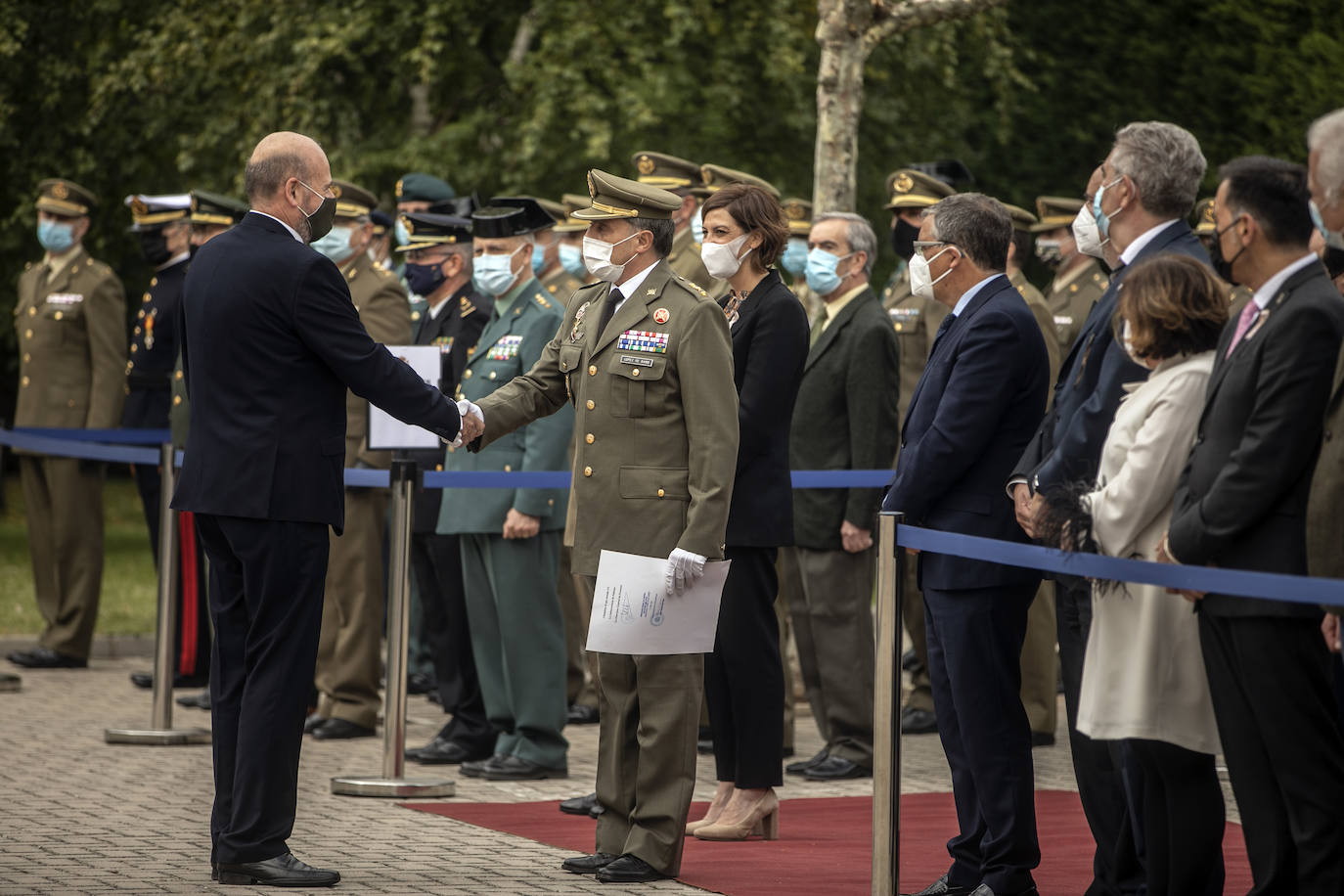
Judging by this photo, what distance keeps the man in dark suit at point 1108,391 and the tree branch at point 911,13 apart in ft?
20.9

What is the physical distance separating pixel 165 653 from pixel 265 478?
3.49m

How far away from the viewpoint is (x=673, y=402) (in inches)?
250

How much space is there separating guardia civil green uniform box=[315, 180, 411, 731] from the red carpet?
6.55ft

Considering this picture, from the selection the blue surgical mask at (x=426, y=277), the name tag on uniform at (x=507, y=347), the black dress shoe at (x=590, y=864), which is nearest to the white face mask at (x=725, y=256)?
the name tag on uniform at (x=507, y=347)

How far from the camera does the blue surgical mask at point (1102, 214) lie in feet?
18.8

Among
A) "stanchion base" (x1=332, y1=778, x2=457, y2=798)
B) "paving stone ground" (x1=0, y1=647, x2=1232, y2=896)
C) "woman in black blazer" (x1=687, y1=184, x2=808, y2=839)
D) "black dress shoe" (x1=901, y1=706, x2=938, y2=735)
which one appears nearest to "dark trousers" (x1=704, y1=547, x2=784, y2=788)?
"woman in black blazer" (x1=687, y1=184, x2=808, y2=839)

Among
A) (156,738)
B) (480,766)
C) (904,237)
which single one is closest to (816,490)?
(904,237)

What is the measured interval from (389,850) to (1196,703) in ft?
9.64

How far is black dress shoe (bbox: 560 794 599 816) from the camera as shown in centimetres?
747

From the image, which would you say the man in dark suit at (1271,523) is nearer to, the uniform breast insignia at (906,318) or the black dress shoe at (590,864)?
the black dress shoe at (590,864)

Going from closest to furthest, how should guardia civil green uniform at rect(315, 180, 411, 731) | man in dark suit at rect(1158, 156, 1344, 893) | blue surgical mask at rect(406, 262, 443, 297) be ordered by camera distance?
man in dark suit at rect(1158, 156, 1344, 893) → blue surgical mask at rect(406, 262, 443, 297) → guardia civil green uniform at rect(315, 180, 411, 731)

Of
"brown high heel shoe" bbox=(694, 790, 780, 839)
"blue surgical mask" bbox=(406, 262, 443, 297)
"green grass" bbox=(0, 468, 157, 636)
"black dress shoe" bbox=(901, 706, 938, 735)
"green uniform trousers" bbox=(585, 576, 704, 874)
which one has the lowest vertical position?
"green grass" bbox=(0, 468, 157, 636)

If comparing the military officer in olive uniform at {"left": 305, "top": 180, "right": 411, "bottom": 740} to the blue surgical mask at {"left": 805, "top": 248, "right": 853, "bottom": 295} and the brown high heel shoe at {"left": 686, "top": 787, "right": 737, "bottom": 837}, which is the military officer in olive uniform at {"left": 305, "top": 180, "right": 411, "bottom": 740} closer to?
the blue surgical mask at {"left": 805, "top": 248, "right": 853, "bottom": 295}

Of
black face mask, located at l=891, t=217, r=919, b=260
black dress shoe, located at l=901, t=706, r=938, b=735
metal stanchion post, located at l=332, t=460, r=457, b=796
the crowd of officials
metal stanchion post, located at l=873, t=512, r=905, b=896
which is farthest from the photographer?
black face mask, located at l=891, t=217, r=919, b=260
